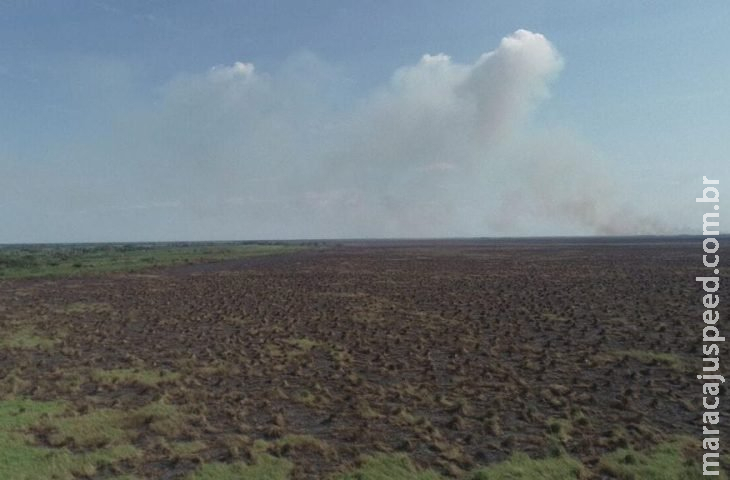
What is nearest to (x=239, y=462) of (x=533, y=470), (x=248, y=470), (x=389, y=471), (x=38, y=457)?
(x=248, y=470)

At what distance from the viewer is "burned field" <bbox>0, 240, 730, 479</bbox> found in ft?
27.1

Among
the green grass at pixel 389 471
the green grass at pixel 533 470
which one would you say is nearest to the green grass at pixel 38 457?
the green grass at pixel 389 471

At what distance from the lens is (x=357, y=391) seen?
12359mm

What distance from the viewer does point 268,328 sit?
21.7 m

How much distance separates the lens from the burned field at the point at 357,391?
8266 millimetres

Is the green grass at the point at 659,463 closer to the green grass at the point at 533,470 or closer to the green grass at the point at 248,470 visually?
the green grass at the point at 533,470

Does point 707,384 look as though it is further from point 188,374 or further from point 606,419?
point 188,374

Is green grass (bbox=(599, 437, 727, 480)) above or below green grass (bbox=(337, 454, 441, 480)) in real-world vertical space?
above

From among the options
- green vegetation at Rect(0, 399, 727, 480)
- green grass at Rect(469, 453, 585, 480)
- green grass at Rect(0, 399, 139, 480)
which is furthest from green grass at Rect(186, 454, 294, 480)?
green grass at Rect(469, 453, 585, 480)

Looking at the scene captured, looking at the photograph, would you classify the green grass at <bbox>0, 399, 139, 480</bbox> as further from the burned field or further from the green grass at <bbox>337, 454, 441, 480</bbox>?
the green grass at <bbox>337, 454, 441, 480</bbox>

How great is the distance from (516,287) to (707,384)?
24407 mm

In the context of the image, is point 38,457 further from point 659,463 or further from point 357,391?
point 659,463

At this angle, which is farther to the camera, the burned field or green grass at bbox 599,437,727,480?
the burned field

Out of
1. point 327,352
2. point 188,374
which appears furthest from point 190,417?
point 327,352
